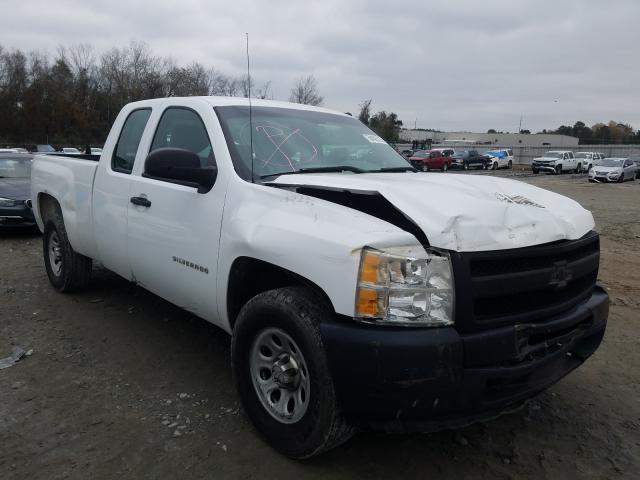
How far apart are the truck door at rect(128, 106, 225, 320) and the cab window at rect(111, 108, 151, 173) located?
10.8 inches

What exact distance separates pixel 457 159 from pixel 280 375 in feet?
141

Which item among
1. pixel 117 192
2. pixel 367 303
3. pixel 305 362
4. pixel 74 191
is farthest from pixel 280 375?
pixel 74 191

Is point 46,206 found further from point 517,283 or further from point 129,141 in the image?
point 517,283

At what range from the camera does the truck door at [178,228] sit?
3.21 meters

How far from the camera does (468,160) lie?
147 feet

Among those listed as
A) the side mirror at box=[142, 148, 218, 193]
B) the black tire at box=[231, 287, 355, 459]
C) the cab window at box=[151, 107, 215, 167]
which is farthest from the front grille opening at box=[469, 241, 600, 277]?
the cab window at box=[151, 107, 215, 167]

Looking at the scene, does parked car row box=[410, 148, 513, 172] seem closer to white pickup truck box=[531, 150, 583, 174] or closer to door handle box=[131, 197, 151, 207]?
white pickup truck box=[531, 150, 583, 174]

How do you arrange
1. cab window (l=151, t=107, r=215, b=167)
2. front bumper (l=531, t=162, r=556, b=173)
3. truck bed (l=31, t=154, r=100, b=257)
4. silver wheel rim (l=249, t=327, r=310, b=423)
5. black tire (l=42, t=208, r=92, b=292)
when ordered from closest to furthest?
silver wheel rim (l=249, t=327, r=310, b=423), cab window (l=151, t=107, r=215, b=167), truck bed (l=31, t=154, r=100, b=257), black tire (l=42, t=208, r=92, b=292), front bumper (l=531, t=162, r=556, b=173)

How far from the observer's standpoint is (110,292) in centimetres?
573

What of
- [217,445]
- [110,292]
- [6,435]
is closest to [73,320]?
[110,292]

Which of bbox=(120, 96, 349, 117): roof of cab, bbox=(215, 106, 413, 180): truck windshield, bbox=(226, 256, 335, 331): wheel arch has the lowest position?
bbox=(226, 256, 335, 331): wheel arch

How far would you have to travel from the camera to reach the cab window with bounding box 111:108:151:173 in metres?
4.26

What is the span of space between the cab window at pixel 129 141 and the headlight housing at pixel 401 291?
8.74 ft

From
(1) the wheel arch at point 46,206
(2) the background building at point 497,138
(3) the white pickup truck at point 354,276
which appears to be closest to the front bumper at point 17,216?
(1) the wheel arch at point 46,206
